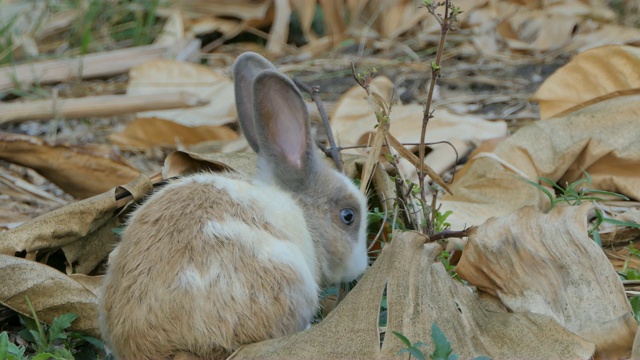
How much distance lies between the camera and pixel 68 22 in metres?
7.83

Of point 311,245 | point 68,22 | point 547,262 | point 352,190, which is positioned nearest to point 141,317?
point 311,245

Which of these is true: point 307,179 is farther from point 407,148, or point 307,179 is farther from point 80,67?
point 80,67

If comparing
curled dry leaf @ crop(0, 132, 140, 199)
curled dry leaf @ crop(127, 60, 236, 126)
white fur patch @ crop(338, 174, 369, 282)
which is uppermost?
white fur patch @ crop(338, 174, 369, 282)

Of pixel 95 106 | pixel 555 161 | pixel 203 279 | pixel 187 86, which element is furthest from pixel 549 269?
pixel 187 86

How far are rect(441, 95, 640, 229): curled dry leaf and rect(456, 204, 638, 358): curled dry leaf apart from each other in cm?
81

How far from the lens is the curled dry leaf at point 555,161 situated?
4094mm

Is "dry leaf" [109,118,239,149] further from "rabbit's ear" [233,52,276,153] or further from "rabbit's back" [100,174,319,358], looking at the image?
"rabbit's back" [100,174,319,358]

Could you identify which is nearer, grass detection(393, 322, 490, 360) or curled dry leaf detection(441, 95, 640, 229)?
grass detection(393, 322, 490, 360)

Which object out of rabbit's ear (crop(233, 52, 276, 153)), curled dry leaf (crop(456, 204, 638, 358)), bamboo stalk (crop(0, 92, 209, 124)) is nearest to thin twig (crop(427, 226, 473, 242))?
curled dry leaf (crop(456, 204, 638, 358))

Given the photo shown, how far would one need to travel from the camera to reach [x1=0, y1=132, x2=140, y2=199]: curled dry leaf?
15.0 feet

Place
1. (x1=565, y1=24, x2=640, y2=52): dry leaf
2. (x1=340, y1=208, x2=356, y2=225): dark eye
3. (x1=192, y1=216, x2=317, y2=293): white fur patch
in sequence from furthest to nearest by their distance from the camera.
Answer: (x1=565, y1=24, x2=640, y2=52): dry leaf, (x1=340, y1=208, x2=356, y2=225): dark eye, (x1=192, y1=216, x2=317, y2=293): white fur patch

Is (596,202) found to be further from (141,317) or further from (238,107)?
(141,317)

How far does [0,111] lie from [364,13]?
340 cm

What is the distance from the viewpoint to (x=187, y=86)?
6.43 meters
